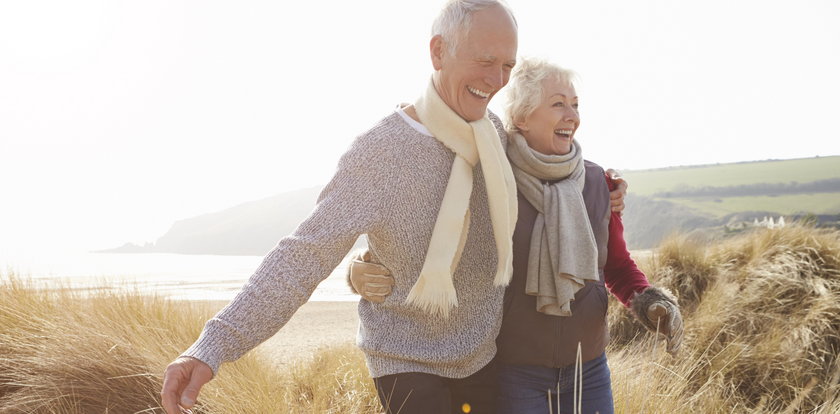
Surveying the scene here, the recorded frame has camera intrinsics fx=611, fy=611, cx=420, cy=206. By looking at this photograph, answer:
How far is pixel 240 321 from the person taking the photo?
1.69 metres

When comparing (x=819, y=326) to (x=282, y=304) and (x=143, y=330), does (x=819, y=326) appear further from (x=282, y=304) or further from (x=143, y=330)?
(x=143, y=330)

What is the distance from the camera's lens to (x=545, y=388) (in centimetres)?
216

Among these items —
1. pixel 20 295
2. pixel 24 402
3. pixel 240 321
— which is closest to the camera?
pixel 240 321

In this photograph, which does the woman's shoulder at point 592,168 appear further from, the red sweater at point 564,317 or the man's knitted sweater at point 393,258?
the man's knitted sweater at point 393,258

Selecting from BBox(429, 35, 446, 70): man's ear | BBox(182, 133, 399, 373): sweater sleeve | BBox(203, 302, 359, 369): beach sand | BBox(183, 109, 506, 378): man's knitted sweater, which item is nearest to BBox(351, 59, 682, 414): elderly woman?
BBox(183, 109, 506, 378): man's knitted sweater

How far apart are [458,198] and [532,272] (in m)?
0.42

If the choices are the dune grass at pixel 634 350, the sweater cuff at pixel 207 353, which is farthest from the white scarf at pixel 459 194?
the dune grass at pixel 634 350

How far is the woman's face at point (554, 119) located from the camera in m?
2.22

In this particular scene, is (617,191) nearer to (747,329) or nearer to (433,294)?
(433,294)

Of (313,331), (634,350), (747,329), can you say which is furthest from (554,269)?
(313,331)

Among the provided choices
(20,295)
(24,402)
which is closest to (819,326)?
(24,402)

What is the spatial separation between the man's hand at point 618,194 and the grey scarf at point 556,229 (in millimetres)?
222

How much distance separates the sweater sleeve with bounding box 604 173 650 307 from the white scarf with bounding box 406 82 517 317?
0.63 meters

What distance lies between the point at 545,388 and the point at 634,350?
2812 mm
